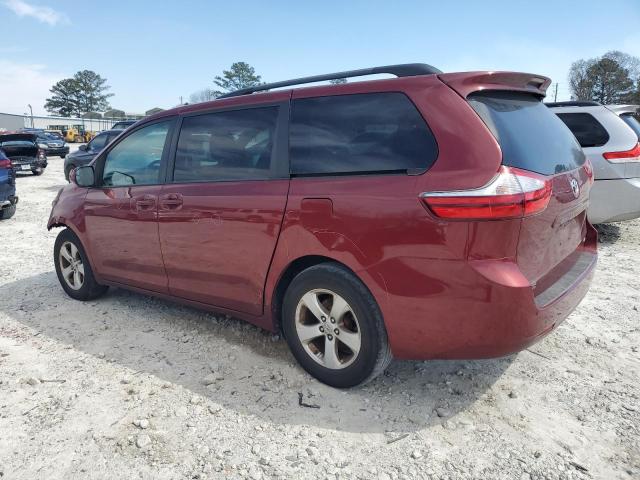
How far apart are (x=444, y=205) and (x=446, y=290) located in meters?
0.42

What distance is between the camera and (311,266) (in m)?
2.86

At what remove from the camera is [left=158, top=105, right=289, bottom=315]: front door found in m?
3.03

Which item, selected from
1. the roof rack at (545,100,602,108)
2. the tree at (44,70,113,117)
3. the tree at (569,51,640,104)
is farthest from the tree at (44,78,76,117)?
the roof rack at (545,100,602,108)

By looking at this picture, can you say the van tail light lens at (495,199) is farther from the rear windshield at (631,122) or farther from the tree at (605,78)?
the tree at (605,78)

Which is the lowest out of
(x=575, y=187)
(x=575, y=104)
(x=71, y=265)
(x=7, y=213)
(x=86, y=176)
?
(x=7, y=213)

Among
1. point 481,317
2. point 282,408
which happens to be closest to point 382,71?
point 481,317

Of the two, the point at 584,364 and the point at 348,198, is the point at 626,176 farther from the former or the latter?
the point at 348,198

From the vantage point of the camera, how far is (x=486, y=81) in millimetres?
2541

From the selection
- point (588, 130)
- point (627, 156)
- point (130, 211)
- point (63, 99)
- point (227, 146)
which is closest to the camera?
point (227, 146)

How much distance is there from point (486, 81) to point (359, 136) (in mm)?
738

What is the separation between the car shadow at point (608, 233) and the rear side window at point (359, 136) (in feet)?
17.4

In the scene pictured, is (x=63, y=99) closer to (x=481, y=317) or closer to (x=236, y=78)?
(x=236, y=78)

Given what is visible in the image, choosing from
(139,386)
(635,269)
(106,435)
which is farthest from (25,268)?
(635,269)

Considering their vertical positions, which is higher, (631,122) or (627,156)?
(631,122)
